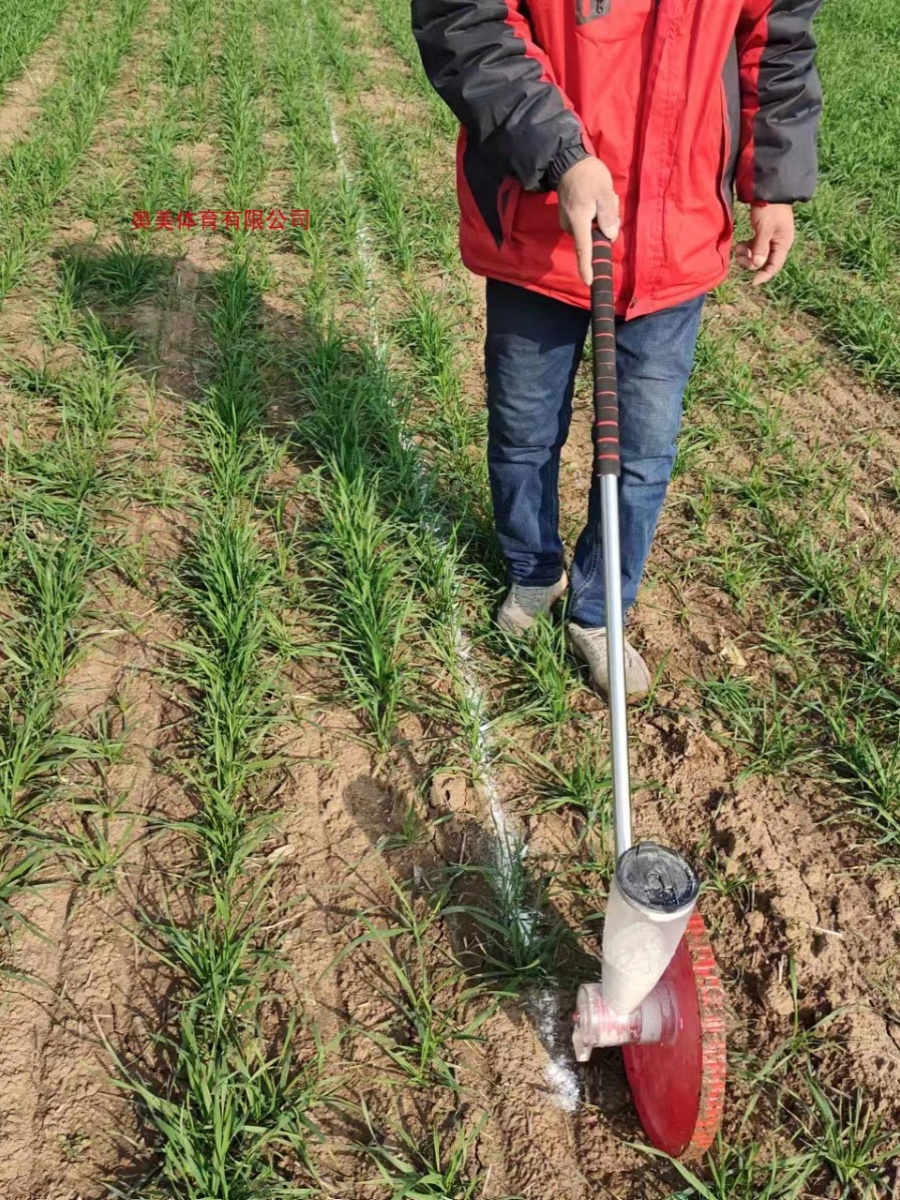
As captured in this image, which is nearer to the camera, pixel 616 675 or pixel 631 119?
pixel 616 675

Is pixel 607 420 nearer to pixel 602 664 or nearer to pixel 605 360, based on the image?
pixel 605 360

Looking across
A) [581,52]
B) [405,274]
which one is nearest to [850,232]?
[405,274]

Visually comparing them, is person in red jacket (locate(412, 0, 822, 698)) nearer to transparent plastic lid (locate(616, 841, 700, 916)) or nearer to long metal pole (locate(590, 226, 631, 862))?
long metal pole (locate(590, 226, 631, 862))

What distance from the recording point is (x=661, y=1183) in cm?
172

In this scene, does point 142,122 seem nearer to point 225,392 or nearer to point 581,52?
point 225,392

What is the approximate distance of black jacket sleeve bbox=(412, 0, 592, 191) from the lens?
1.79 meters

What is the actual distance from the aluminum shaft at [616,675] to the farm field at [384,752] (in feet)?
1.55

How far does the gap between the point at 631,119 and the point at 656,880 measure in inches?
56.5

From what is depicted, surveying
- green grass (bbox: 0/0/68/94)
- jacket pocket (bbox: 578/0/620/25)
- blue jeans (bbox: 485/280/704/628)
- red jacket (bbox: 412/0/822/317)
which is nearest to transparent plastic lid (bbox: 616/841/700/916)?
blue jeans (bbox: 485/280/704/628)

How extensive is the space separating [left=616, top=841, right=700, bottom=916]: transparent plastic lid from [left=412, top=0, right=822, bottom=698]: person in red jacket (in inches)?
40.5

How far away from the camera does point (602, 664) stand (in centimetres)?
260

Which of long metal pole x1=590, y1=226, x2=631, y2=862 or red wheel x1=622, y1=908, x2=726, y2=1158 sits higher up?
long metal pole x1=590, y1=226, x2=631, y2=862

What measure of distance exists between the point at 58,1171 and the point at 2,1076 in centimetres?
22

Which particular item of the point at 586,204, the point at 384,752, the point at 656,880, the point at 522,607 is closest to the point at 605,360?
the point at 586,204
